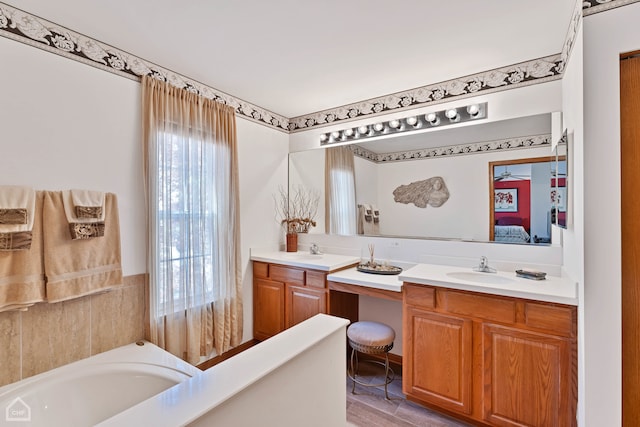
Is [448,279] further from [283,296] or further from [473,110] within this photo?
[283,296]

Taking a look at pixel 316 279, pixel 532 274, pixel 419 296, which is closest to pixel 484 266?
pixel 532 274

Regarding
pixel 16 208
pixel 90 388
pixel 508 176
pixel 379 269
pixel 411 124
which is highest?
pixel 411 124

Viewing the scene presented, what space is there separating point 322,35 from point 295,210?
1.98 m

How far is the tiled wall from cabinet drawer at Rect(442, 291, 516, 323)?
2223mm

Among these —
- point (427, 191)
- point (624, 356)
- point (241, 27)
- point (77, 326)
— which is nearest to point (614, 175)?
point (624, 356)

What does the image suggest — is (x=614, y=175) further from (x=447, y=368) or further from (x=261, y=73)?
(x=261, y=73)

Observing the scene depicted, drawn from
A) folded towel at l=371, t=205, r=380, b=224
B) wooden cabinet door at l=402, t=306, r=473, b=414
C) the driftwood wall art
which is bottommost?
wooden cabinet door at l=402, t=306, r=473, b=414

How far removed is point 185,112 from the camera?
93.4 inches

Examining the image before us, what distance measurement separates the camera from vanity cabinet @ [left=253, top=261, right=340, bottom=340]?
8.59ft

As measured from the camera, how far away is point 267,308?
2939 millimetres

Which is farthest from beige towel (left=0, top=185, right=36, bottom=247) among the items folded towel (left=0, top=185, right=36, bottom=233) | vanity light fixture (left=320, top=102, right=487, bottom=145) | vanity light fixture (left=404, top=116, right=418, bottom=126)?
vanity light fixture (left=404, top=116, right=418, bottom=126)

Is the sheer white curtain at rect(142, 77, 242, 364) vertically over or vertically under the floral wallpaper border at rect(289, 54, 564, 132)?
under

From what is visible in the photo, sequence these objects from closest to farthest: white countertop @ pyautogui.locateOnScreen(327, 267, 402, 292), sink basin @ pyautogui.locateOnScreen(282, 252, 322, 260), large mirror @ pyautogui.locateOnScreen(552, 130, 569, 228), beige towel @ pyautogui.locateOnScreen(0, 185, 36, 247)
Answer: beige towel @ pyautogui.locateOnScreen(0, 185, 36, 247), large mirror @ pyautogui.locateOnScreen(552, 130, 569, 228), white countertop @ pyautogui.locateOnScreen(327, 267, 402, 292), sink basin @ pyautogui.locateOnScreen(282, 252, 322, 260)

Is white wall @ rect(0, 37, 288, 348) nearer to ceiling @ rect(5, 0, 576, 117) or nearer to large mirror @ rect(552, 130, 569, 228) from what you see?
ceiling @ rect(5, 0, 576, 117)
